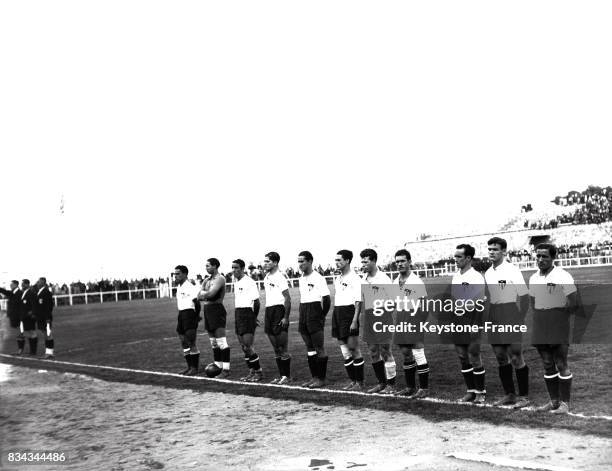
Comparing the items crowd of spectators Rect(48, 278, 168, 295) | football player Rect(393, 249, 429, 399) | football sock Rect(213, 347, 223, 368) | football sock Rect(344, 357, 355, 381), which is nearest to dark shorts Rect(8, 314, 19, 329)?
football sock Rect(213, 347, 223, 368)

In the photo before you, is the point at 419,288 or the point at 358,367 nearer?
the point at 419,288

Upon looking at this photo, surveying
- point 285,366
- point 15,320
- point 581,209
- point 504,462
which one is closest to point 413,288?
point 285,366

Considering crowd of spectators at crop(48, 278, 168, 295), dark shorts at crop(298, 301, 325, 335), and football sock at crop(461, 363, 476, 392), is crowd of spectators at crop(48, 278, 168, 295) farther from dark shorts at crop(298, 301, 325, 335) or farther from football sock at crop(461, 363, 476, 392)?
football sock at crop(461, 363, 476, 392)

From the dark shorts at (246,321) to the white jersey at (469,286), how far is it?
4138 millimetres

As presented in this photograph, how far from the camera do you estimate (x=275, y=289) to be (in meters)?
10.9

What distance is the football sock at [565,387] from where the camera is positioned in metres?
7.29

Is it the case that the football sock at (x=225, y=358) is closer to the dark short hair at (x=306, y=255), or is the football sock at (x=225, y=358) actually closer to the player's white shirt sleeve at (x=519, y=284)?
the dark short hair at (x=306, y=255)

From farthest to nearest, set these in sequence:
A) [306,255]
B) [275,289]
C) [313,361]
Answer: [275,289], [306,255], [313,361]

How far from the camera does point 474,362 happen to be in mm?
8102

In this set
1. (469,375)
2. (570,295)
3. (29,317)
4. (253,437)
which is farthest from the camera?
(29,317)

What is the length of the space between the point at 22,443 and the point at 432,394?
5.04 m

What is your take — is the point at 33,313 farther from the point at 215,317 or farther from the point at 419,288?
the point at 419,288

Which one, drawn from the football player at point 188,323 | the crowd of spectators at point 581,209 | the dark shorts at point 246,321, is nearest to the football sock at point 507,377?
the dark shorts at point 246,321

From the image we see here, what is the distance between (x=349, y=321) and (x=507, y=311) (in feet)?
8.79
